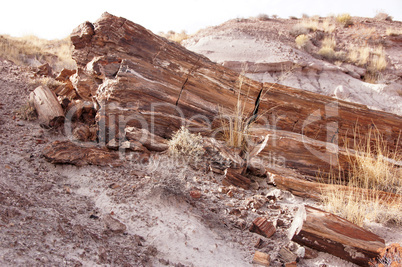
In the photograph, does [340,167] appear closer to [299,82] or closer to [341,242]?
[341,242]

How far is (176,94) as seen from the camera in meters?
4.88

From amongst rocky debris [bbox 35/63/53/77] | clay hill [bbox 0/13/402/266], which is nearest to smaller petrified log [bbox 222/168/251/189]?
clay hill [bbox 0/13/402/266]

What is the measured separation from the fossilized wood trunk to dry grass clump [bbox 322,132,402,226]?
1.32 ft

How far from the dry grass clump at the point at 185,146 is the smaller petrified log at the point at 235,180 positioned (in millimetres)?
534

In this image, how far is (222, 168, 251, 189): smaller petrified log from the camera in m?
3.91

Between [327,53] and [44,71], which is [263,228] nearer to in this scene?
[44,71]

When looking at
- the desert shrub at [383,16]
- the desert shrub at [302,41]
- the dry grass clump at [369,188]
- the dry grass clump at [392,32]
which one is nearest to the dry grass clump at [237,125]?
the dry grass clump at [369,188]

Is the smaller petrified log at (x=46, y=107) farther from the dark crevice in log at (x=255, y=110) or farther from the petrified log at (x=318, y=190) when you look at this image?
the petrified log at (x=318, y=190)

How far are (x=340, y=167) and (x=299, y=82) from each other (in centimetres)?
688

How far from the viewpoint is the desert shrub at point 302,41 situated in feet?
42.6

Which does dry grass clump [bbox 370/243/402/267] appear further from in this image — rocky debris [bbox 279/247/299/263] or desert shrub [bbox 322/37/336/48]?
desert shrub [bbox 322/37/336/48]

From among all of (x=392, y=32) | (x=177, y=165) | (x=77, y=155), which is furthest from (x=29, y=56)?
(x=392, y=32)

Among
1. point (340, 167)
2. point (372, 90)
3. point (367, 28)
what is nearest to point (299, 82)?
point (372, 90)

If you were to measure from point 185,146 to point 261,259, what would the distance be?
195 centimetres
